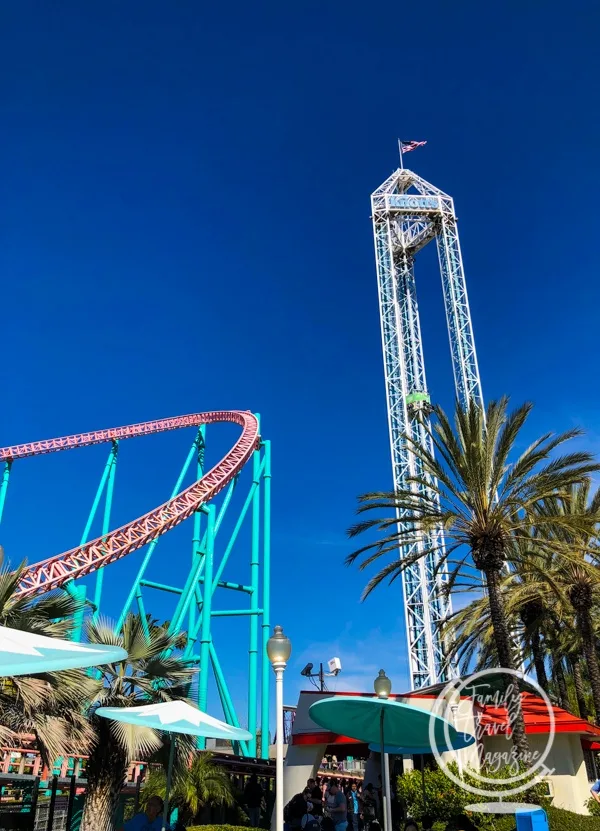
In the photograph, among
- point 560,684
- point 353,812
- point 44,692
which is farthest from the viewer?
point 560,684

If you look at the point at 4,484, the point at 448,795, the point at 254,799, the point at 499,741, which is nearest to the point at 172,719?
the point at 448,795

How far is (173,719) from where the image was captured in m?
8.48

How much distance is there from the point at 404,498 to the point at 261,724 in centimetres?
945

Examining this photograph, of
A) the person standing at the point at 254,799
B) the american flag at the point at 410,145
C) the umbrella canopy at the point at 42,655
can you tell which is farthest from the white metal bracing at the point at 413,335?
the umbrella canopy at the point at 42,655

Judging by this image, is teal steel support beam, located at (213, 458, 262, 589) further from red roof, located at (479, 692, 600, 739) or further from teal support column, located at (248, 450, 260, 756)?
red roof, located at (479, 692, 600, 739)

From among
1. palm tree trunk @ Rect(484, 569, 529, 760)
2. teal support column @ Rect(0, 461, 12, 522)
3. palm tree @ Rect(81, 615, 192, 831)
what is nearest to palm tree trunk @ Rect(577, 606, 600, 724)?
palm tree trunk @ Rect(484, 569, 529, 760)

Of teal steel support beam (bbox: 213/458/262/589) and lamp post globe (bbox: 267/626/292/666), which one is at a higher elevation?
teal steel support beam (bbox: 213/458/262/589)

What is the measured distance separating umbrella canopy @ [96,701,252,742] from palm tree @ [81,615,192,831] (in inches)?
45.9

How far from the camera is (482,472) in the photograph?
14.4 metres

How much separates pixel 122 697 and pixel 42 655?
19.2 ft

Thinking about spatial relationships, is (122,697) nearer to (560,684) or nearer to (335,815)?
(335,815)

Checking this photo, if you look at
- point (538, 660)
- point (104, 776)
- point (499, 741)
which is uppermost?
point (538, 660)

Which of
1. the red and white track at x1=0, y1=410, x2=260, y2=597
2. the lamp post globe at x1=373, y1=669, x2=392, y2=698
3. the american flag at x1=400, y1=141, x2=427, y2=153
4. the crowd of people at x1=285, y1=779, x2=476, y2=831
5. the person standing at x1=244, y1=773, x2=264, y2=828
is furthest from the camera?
the american flag at x1=400, y1=141, x2=427, y2=153

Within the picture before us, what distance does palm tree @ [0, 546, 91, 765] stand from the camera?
25.2ft
